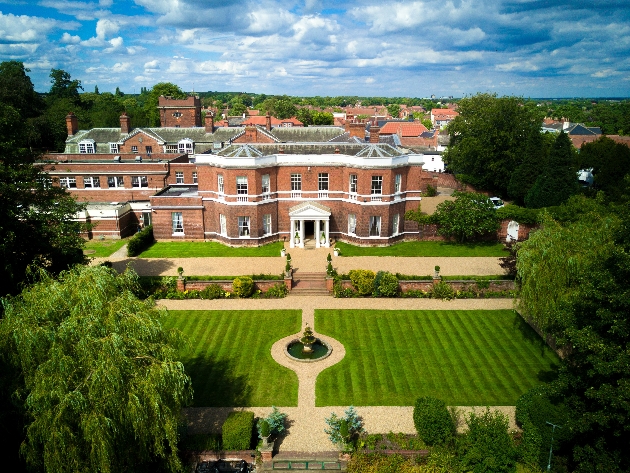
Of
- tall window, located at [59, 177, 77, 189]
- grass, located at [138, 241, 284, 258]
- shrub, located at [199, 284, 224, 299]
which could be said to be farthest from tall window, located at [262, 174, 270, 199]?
tall window, located at [59, 177, 77, 189]

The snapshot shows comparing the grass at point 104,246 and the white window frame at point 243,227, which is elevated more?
the white window frame at point 243,227

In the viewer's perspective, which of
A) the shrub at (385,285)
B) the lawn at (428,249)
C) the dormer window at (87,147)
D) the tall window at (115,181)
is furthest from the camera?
the dormer window at (87,147)

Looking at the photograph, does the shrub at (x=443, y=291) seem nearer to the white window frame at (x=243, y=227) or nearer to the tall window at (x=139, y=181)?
the white window frame at (x=243, y=227)

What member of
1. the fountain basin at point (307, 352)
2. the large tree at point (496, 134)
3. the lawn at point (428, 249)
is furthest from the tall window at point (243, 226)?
the large tree at point (496, 134)

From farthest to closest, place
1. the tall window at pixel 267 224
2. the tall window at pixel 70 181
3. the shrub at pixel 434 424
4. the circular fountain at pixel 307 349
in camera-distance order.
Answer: the tall window at pixel 70 181
the tall window at pixel 267 224
the circular fountain at pixel 307 349
the shrub at pixel 434 424

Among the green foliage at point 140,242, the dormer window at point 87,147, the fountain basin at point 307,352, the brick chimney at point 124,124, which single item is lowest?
the fountain basin at point 307,352

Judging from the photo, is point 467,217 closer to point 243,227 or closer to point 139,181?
point 243,227

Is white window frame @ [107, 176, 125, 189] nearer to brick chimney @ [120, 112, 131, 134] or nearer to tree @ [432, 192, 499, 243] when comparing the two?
brick chimney @ [120, 112, 131, 134]

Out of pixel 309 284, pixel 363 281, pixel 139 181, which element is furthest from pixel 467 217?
pixel 139 181
